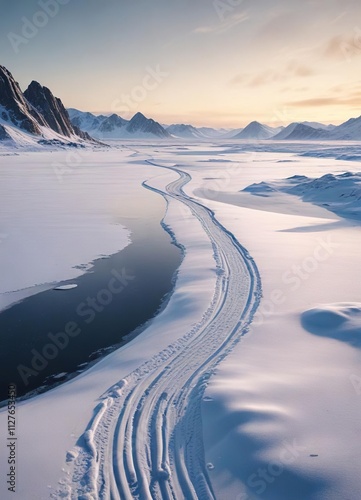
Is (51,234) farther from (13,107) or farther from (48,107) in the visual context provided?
(48,107)

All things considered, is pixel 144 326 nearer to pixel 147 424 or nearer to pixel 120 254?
pixel 147 424

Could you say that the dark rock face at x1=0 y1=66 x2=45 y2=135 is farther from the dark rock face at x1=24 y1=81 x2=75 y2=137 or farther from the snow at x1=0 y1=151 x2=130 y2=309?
the snow at x1=0 y1=151 x2=130 y2=309

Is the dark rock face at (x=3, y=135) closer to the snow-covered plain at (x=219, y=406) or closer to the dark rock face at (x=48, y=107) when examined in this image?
the dark rock face at (x=48, y=107)

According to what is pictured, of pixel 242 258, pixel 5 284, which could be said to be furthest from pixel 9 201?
pixel 242 258

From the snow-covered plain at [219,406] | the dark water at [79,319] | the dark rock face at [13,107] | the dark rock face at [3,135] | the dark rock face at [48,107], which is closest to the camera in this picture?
the snow-covered plain at [219,406]

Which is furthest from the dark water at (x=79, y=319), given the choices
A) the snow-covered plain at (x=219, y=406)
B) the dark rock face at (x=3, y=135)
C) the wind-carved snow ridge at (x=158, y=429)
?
the dark rock face at (x=3, y=135)
